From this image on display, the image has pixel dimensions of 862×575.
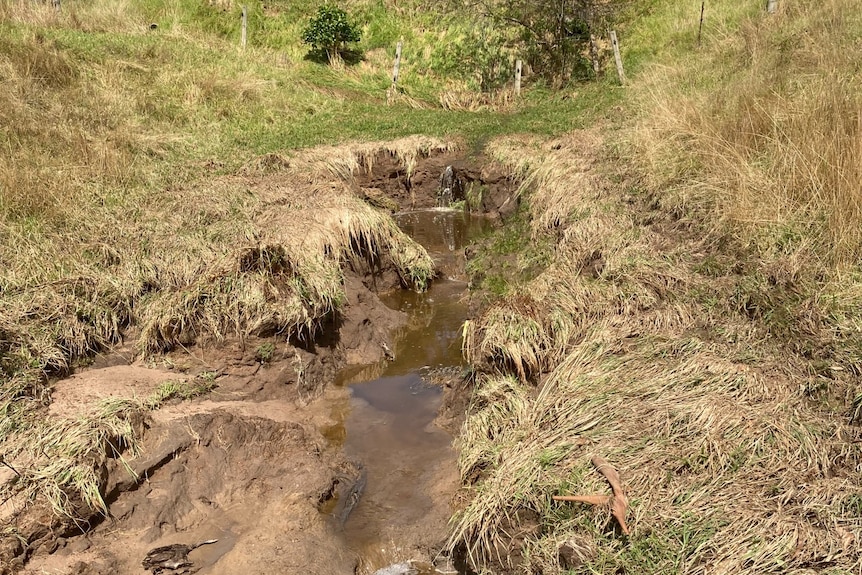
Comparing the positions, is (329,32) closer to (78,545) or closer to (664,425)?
(78,545)

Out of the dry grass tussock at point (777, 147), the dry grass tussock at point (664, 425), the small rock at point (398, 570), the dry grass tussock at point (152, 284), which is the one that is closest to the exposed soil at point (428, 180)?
the dry grass tussock at point (777, 147)

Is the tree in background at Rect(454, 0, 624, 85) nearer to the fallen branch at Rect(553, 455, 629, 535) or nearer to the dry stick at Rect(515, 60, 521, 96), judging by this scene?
the dry stick at Rect(515, 60, 521, 96)

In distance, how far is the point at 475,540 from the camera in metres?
3.51

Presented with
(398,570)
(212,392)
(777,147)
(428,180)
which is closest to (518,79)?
(428,180)

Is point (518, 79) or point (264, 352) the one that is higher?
point (518, 79)

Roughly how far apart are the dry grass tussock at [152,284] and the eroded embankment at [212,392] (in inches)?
0.6

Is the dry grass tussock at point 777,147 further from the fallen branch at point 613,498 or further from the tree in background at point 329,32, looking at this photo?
the tree in background at point 329,32

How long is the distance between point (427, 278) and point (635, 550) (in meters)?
4.93

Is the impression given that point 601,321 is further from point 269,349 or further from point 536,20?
point 536,20

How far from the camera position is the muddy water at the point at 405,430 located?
394 cm

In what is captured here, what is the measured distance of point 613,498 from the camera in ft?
10.1

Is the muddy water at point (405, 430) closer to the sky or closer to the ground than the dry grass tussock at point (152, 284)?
closer to the ground

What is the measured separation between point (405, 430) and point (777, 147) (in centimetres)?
388

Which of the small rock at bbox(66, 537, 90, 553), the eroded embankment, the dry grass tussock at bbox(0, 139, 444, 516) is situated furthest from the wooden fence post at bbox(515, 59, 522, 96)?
the small rock at bbox(66, 537, 90, 553)
